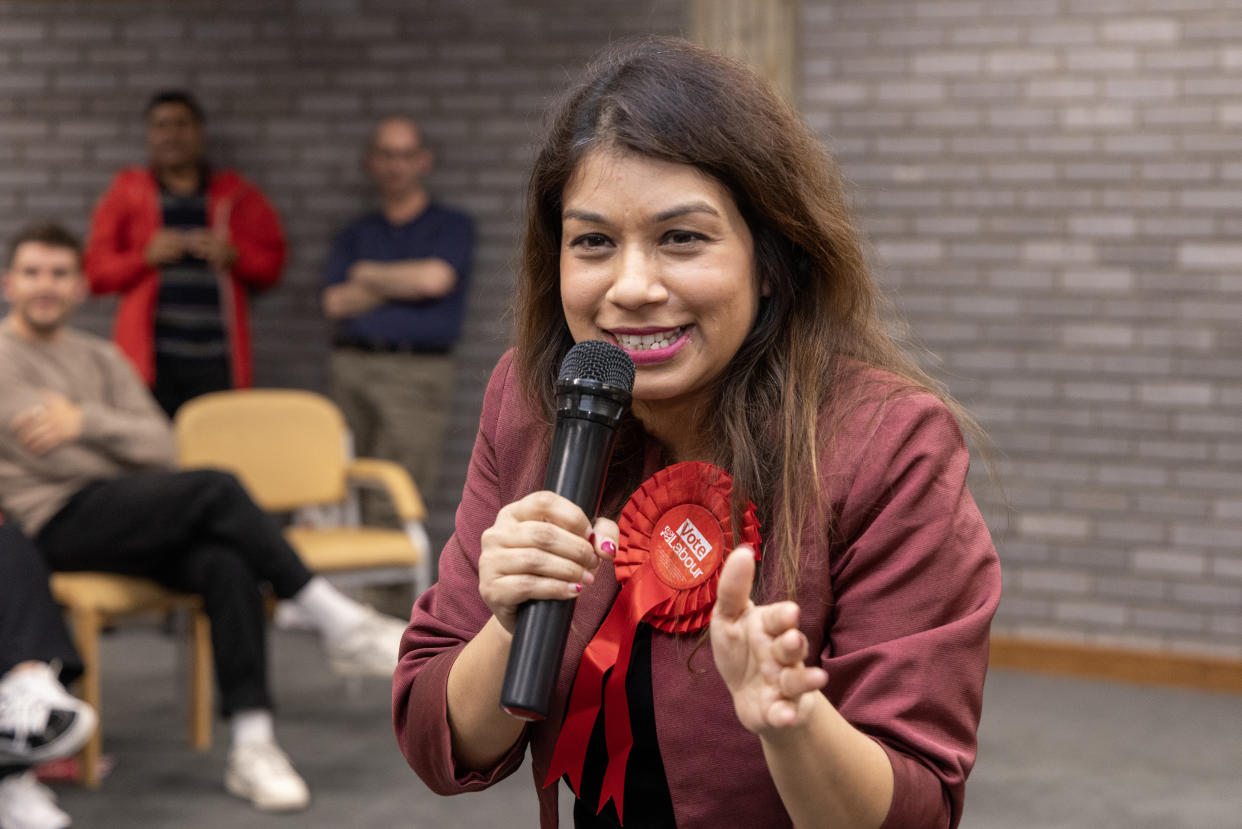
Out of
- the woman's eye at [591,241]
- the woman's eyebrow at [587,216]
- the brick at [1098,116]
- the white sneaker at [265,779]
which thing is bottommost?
the white sneaker at [265,779]

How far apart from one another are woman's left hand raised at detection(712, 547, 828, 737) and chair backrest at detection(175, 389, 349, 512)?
3350 mm

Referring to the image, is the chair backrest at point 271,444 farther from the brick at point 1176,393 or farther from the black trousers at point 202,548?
the brick at point 1176,393

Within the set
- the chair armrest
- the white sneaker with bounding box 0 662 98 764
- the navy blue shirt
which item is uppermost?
the navy blue shirt

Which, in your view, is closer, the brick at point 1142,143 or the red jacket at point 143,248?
the brick at point 1142,143

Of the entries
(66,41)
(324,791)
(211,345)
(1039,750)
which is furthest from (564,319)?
(66,41)

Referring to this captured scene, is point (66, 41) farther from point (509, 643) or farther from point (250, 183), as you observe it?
point (509, 643)

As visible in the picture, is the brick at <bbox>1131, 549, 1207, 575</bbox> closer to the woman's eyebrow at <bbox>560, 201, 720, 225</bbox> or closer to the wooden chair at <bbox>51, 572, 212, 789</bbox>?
the wooden chair at <bbox>51, 572, 212, 789</bbox>

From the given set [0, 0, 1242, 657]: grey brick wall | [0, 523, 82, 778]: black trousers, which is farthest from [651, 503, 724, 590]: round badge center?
[0, 0, 1242, 657]: grey brick wall

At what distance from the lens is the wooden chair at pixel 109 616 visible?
3.53m

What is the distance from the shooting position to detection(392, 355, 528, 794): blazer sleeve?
1308 mm

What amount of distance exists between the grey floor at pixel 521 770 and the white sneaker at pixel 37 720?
1.25 ft

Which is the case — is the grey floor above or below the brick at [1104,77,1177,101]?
below

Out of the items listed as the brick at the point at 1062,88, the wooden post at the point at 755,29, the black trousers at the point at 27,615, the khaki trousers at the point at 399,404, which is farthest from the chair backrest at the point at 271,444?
the brick at the point at 1062,88

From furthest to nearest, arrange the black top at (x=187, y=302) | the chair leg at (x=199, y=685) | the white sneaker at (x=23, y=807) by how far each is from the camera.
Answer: the black top at (x=187, y=302) < the chair leg at (x=199, y=685) < the white sneaker at (x=23, y=807)
